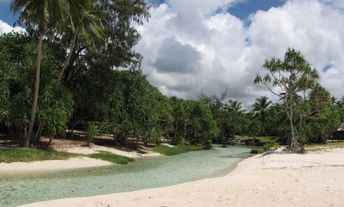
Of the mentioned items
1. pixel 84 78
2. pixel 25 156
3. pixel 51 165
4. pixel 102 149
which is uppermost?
pixel 84 78

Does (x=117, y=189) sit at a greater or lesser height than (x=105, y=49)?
lesser

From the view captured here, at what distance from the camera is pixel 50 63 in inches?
1484

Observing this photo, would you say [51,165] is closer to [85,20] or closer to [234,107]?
[85,20]

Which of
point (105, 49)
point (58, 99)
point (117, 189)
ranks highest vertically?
point (105, 49)

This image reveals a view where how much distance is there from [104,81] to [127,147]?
359 inches

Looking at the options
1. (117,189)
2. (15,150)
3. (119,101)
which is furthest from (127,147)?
(117,189)

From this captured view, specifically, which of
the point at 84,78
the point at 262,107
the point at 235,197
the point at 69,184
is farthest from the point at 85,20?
the point at 262,107

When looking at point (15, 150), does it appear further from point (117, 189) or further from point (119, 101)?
point (119, 101)

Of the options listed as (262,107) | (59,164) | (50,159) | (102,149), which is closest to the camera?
(59,164)

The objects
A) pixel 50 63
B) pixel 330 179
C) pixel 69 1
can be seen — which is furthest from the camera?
pixel 50 63

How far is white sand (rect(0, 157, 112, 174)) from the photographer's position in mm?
26498

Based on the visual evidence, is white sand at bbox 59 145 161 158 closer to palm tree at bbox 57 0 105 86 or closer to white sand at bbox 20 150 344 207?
palm tree at bbox 57 0 105 86

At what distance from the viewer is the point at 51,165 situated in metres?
29.4

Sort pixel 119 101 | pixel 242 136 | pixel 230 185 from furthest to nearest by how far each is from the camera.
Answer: pixel 242 136, pixel 119 101, pixel 230 185
